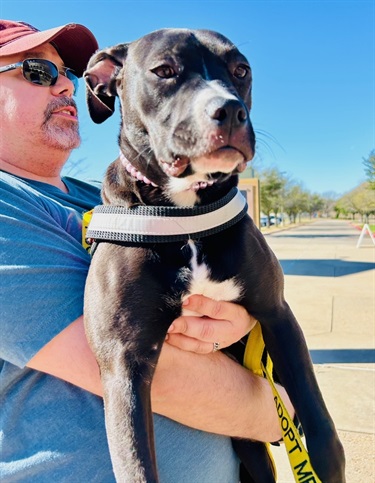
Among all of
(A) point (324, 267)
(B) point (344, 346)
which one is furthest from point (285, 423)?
(A) point (324, 267)

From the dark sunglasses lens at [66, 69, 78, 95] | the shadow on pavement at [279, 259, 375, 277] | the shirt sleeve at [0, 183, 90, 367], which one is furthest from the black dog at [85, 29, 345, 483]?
the shadow on pavement at [279, 259, 375, 277]

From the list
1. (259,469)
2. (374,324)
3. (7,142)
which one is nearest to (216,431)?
(259,469)

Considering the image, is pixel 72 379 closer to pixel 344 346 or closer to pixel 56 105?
pixel 56 105

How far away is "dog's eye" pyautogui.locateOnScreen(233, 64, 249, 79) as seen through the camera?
5.65ft

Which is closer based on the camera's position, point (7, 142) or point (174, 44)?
point (174, 44)

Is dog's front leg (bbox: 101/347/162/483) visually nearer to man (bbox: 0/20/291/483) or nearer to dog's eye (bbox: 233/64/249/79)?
man (bbox: 0/20/291/483)

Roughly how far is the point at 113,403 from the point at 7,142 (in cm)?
153

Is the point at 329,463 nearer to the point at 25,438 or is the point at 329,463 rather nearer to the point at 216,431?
the point at 216,431

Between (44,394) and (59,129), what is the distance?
142 centimetres

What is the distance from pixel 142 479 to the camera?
1397 millimetres

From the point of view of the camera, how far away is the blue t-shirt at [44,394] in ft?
5.02

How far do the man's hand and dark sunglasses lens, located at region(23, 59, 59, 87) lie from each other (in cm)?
144

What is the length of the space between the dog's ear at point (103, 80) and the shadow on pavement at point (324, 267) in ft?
32.2

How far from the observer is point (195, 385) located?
170 centimetres
